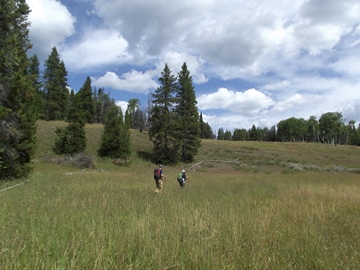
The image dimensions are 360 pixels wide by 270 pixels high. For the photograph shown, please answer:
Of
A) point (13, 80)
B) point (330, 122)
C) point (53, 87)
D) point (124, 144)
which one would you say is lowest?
point (124, 144)

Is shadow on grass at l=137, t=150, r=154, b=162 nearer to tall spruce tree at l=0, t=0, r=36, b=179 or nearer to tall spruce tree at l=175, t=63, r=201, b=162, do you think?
tall spruce tree at l=175, t=63, r=201, b=162

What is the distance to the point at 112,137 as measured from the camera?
119ft

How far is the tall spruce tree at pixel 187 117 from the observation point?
127 ft

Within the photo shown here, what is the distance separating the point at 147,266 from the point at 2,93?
44.7 feet

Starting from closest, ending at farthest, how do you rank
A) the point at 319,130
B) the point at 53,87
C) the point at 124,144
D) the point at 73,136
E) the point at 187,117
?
the point at 73,136 → the point at 124,144 → the point at 187,117 → the point at 53,87 → the point at 319,130


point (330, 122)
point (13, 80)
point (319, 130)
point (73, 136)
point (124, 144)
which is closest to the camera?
point (13, 80)

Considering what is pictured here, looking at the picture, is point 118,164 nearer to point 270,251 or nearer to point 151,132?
point 151,132

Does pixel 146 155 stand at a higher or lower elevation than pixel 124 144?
lower

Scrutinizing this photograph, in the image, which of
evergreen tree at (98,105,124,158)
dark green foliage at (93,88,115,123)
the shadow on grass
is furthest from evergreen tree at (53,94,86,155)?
dark green foliage at (93,88,115,123)

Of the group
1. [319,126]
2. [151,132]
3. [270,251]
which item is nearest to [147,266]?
[270,251]

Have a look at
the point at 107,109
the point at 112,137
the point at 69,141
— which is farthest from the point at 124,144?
the point at 107,109

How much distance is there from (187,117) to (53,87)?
1519 inches

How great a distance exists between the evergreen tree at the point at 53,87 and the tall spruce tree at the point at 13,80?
48022mm

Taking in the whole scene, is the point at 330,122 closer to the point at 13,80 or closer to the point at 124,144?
the point at 124,144
